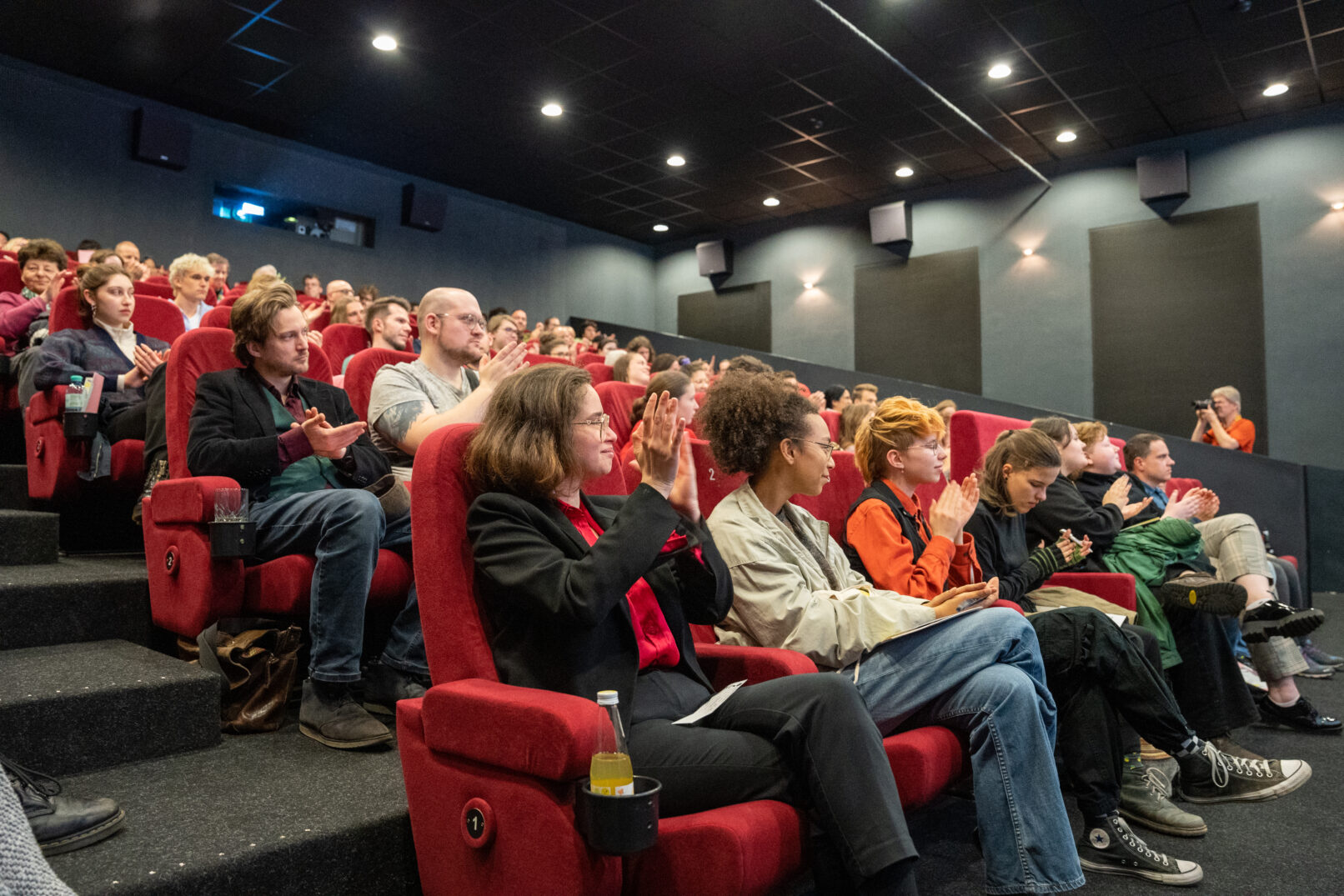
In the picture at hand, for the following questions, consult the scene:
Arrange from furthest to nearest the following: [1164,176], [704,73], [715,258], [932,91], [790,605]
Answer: [715,258] < [1164,176] < [932,91] < [704,73] < [790,605]

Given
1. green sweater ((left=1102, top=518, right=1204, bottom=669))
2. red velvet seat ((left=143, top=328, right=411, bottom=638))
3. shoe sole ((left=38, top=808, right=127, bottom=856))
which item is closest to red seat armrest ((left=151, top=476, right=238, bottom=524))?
red velvet seat ((left=143, top=328, right=411, bottom=638))

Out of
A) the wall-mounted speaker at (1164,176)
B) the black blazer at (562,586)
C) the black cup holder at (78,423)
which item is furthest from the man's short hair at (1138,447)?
the wall-mounted speaker at (1164,176)

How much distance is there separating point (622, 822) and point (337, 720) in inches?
34.4

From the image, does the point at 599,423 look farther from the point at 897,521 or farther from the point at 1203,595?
the point at 1203,595

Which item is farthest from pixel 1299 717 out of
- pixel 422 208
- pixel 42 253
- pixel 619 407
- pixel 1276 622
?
pixel 422 208

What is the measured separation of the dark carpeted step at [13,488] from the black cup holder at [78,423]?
19.2 inches

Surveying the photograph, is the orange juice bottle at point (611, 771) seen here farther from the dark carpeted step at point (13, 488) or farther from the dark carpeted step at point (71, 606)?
the dark carpeted step at point (13, 488)

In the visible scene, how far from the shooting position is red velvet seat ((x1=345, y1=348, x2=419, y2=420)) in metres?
2.49

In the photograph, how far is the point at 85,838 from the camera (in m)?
1.20

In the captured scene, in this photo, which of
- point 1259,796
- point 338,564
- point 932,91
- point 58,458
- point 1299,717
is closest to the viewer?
point 338,564

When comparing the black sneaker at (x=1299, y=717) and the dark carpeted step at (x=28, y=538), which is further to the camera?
the black sneaker at (x=1299, y=717)

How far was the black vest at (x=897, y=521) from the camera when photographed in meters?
2.00

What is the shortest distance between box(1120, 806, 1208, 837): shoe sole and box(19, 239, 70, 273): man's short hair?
431 centimetres

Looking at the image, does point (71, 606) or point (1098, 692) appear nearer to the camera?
point (1098, 692)
